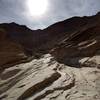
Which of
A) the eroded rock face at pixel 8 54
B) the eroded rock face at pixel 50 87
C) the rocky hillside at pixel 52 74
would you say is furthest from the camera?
the eroded rock face at pixel 8 54

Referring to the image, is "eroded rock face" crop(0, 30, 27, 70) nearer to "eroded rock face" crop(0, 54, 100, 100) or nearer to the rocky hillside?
the rocky hillside

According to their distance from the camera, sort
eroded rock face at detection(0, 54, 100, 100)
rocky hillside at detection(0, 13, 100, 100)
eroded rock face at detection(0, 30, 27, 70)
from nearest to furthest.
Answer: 1. eroded rock face at detection(0, 54, 100, 100)
2. rocky hillside at detection(0, 13, 100, 100)
3. eroded rock face at detection(0, 30, 27, 70)

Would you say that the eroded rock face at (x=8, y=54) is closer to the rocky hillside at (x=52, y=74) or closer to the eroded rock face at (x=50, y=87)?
the rocky hillside at (x=52, y=74)

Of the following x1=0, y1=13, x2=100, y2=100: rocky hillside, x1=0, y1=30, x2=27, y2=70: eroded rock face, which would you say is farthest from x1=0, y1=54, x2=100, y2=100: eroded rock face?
x1=0, y1=30, x2=27, y2=70: eroded rock face

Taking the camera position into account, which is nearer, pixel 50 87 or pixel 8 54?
pixel 50 87

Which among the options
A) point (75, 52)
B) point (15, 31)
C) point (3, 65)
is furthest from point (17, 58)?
point (15, 31)

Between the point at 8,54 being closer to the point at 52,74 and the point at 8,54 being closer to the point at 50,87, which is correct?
the point at 52,74

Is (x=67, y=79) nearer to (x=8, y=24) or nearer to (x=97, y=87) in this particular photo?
(x=97, y=87)

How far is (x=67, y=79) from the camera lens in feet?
34.3

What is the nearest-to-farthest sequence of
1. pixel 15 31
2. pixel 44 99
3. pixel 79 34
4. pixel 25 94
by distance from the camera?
1. pixel 44 99
2. pixel 25 94
3. pixel 79 34
4. pixel 15 31

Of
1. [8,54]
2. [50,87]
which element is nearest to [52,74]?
[50,87]

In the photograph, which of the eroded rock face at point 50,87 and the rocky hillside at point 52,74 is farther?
the rocky hillside at point 52,74

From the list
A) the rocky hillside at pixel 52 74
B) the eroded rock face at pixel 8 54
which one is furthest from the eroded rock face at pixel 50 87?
the eroded rock face at pixel 8 54

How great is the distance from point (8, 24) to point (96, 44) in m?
34.7
